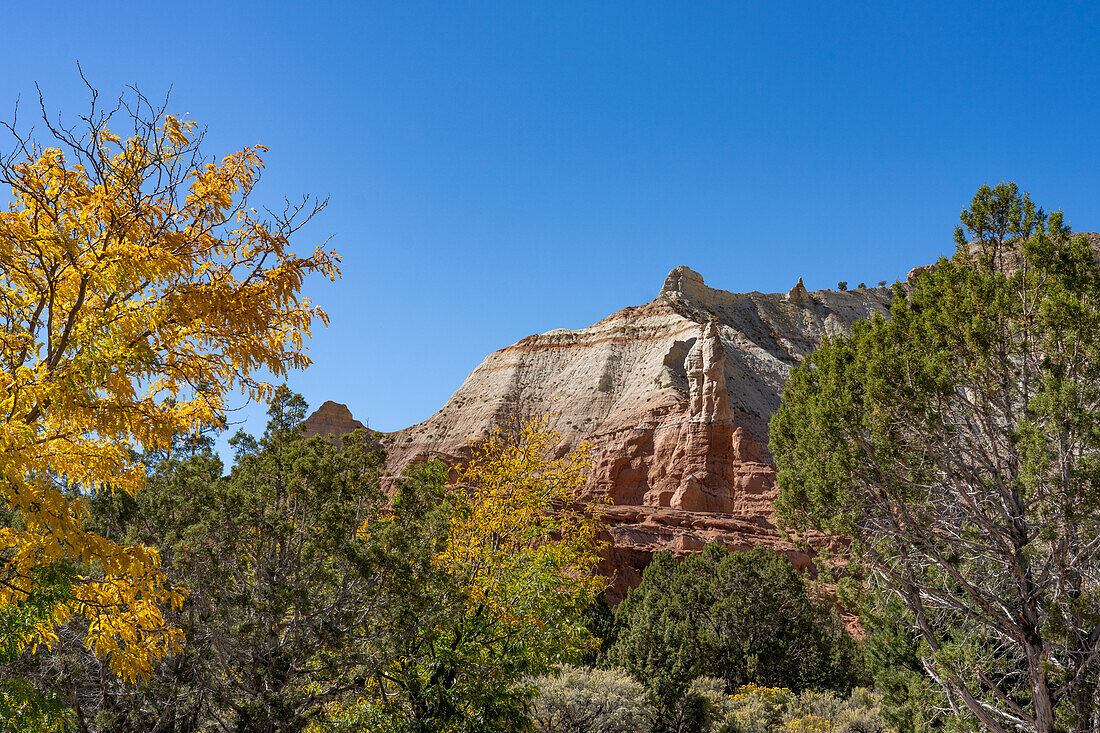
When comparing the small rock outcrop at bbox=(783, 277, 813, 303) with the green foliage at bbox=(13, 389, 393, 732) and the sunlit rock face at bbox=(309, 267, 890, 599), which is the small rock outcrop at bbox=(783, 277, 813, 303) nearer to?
the sunlit rock face at bbox=(309, 267, 890, 599)

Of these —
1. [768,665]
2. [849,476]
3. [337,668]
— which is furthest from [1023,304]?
[768,665]

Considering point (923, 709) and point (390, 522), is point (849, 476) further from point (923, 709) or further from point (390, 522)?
point (390, 522)

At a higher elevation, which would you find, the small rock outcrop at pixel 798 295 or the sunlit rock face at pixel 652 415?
the small rock outcrop at pixel 798 295

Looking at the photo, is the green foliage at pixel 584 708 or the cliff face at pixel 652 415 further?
the cliff face at pixel 652 415

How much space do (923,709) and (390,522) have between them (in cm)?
1129

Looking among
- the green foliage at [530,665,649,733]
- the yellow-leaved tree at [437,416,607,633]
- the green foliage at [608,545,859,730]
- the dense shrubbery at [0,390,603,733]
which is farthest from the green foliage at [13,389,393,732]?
the green foliage at [608,545,859,730]

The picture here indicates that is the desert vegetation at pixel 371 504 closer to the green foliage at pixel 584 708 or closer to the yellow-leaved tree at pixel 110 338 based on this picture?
the yellow-leaved tree at pixel 110 338

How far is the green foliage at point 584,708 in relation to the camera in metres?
17.0

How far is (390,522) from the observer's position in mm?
9734

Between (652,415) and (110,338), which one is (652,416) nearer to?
(652,415)

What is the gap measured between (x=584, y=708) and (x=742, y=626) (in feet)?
51.6

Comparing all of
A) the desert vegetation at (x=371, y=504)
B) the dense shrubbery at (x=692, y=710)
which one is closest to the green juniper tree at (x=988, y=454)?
the desert vegetation at (x=371, y=504)

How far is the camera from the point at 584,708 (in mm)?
17219

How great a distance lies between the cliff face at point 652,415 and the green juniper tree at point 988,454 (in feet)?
109
